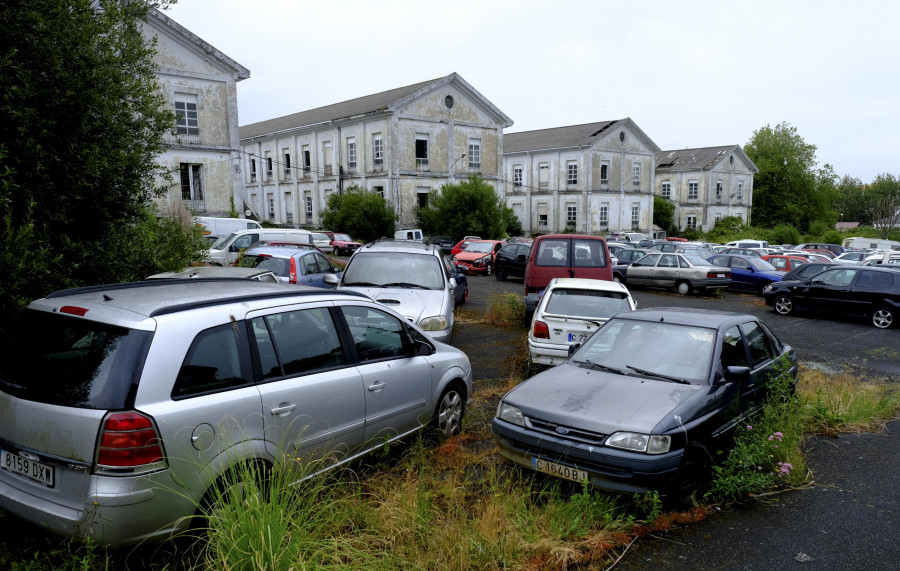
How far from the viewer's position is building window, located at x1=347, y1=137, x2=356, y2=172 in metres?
41.3

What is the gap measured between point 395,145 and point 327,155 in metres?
7.85

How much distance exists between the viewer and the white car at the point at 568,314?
8.62 meters

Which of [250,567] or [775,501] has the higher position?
[250,567]

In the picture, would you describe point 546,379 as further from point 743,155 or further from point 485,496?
point 743,155

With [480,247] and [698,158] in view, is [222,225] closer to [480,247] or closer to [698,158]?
[480,247]

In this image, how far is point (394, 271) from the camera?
10.1m

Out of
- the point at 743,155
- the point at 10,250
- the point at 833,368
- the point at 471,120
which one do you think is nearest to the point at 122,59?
the point at 10,250

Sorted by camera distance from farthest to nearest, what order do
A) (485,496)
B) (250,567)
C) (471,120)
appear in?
(471,120) → (485,496) → (250,567)

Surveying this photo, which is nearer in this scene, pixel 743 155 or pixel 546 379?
pixel 546 379

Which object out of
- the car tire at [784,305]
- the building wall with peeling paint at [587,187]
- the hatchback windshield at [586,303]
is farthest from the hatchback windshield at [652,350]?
the building wall with peeling paint at [587,187]

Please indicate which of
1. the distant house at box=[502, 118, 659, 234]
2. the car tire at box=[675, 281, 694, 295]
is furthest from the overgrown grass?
the distant house at box=[502, 118, 659, 234]

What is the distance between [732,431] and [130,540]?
5028 mm

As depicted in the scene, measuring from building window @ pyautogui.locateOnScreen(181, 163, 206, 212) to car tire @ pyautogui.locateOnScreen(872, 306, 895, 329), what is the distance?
2680 cm

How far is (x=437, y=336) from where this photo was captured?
8.81 m
